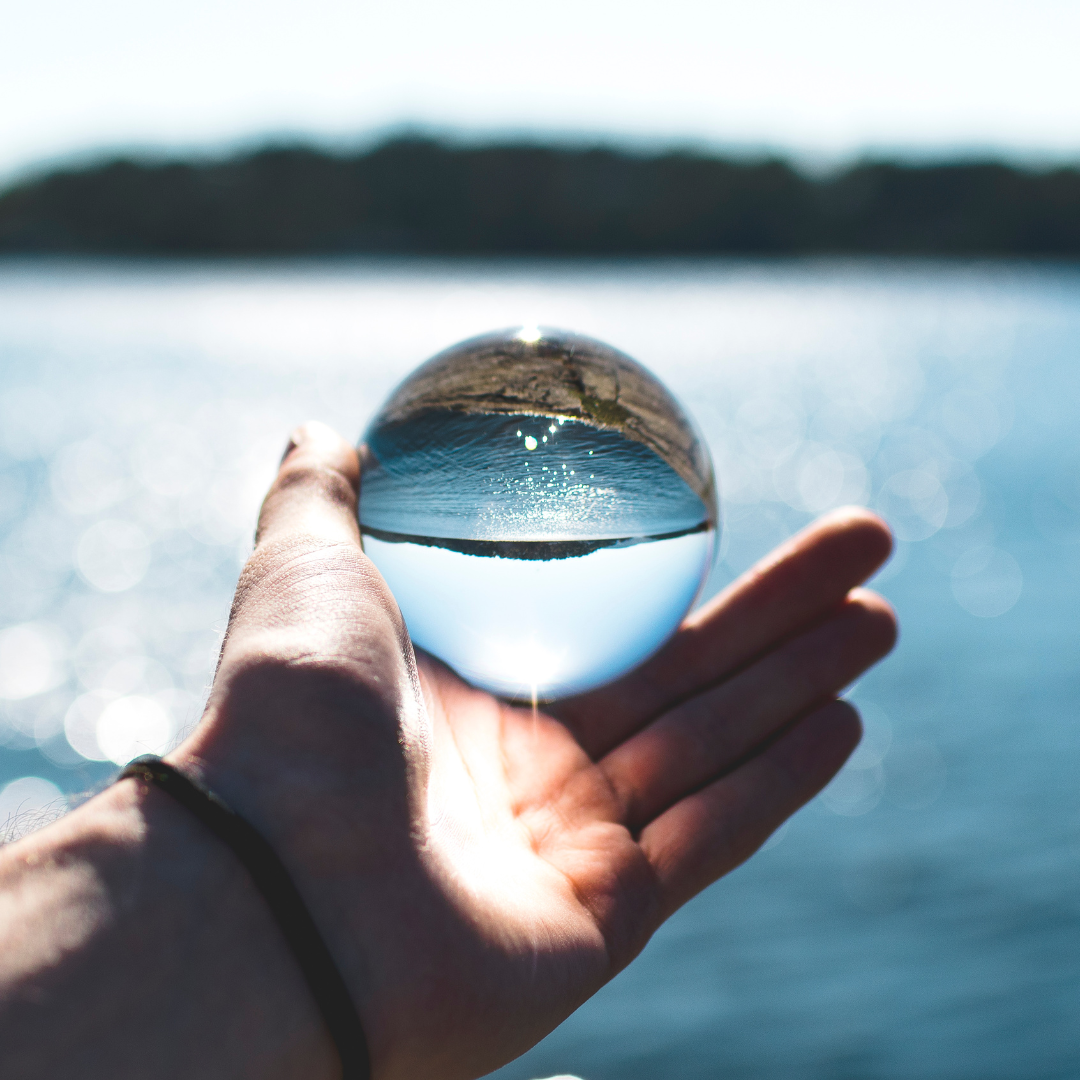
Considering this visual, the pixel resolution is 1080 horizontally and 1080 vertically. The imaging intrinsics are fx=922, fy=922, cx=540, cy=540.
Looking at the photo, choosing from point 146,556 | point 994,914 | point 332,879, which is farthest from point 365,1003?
point 146,556

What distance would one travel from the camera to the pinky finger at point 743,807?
268cm

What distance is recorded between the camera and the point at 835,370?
6631 centimetres

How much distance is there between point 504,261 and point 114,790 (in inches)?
3819

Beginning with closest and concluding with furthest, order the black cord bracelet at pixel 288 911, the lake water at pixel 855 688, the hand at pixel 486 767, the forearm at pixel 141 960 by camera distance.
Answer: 1. the forearm at pixel 141 960
2. the black cord bracelet at pixel 288 911
3. the hand at pixel 486 767
4. the lake water at pixel 855 688

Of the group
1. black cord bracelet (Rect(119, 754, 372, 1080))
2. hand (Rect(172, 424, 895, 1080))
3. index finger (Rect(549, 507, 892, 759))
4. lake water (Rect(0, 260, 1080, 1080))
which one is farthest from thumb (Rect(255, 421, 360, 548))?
index finger (Rect(549, 507, 892, 759))

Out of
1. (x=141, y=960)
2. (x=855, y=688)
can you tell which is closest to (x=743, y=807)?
(x=141, y=960)

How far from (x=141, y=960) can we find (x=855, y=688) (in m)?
15.4

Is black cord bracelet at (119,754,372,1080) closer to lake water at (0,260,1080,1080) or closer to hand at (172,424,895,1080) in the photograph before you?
hand at (172,424,895,1080)

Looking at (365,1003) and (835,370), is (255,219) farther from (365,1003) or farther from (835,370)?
(365,1003)

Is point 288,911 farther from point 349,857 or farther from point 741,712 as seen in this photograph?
point 741,712

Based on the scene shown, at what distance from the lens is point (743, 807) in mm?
2865

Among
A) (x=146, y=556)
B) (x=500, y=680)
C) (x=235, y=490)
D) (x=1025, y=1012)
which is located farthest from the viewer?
(x=235, y=490)

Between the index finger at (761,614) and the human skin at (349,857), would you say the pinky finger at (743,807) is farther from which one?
the index finger at (761,614)

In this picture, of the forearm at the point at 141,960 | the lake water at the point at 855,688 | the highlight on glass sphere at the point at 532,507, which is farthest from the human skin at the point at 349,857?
the lake water at the point at 855,688
